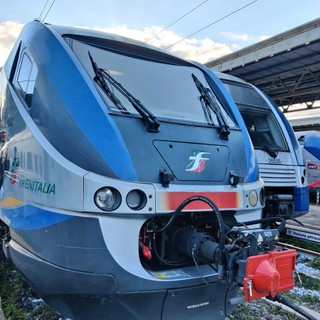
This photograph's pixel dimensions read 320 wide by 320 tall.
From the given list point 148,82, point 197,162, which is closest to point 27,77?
point 148,82

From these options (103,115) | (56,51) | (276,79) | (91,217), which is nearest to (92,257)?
(91,217)

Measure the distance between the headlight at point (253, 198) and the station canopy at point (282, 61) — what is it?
8.90 metres

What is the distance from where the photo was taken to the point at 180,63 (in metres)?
4.03

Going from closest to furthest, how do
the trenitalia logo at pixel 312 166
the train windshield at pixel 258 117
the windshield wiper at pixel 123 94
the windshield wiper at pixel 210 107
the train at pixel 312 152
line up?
the windshield wiper at pixel 123 94 < the windshield wiper at pixel 210 107 < the train windshield at pixel 258 117 < the train at pixel 312 152 < the trenitalia logo at pixel 312 166

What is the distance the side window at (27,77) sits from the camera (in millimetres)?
3211

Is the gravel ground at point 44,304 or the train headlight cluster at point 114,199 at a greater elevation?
the train headlight cluster at point 114,199

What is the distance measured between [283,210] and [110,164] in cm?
414

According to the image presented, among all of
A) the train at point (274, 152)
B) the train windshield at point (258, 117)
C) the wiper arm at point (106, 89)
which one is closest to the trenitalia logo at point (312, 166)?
the train at point (274, 152)

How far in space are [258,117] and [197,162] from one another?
13.0ft

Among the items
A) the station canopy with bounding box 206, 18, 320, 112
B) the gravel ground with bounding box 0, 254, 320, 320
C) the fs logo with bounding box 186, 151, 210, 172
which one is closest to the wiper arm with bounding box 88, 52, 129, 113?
the fs logo with bounding box 186, 151, 210, 172

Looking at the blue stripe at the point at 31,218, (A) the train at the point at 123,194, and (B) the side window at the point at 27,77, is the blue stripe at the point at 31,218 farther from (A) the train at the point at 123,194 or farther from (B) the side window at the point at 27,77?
(B) the side window at the point at 27,77

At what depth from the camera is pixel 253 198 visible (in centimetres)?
326

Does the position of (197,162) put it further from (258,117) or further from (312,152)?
(312,152)

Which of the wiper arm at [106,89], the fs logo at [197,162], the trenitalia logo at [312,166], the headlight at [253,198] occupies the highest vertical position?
the wiper arm at [106,89]
